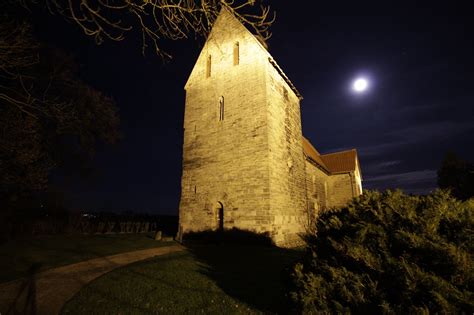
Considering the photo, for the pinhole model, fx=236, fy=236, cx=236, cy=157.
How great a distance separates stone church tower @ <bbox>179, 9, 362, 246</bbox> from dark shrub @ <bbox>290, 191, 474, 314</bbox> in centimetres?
798

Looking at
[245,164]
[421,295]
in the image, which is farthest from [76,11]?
[245,164]

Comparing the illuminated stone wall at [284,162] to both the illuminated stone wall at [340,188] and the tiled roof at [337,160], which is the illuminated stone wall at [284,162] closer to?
the tiled roof at [337,160]

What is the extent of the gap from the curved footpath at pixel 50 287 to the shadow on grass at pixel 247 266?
307cm

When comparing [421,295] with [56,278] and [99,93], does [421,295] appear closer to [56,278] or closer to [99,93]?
[56,278]

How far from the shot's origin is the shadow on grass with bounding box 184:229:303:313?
463cm

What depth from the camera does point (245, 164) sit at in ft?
40.3

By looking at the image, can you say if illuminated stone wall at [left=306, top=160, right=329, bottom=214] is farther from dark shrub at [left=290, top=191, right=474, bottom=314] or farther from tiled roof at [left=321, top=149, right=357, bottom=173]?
dark shrub at [left=290, top=191, right=474, bottom=314]

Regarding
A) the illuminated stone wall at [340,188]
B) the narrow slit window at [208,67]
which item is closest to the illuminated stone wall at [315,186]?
the illuminated stone wall at [340,188]

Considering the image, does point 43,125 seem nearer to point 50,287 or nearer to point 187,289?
point 50,287

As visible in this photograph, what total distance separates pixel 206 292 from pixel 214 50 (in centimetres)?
1459

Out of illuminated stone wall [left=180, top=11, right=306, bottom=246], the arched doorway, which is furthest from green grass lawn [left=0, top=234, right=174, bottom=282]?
illuminated stone wall [left=180, top=11, right=306, bottom=246]

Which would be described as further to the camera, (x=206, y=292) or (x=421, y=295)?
(x=206, y=292)

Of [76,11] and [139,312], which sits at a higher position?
[76,11]

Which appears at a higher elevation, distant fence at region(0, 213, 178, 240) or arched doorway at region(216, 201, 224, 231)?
arched doorway at region(216, 201, 224, 231)
